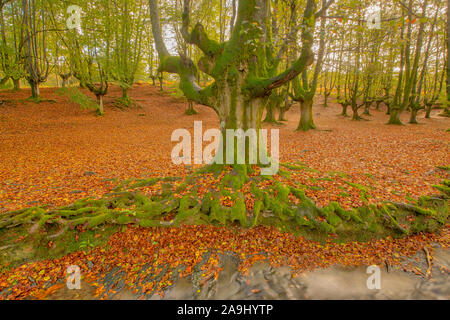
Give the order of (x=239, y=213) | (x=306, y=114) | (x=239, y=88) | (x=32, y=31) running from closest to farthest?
(x=239, y=213) < (x=239, y=88) < (x=32, y=31) < (x=306, y=114)

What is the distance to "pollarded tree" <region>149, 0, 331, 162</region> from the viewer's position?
196 inches

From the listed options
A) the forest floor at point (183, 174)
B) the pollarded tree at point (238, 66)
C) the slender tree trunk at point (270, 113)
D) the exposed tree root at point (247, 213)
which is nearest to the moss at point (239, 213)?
the exposed tree root at point (247, 213)

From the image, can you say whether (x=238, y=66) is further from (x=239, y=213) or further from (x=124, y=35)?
(x=124, y=35)

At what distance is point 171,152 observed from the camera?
10180 mm

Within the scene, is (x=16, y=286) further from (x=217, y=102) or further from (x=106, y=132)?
(x=106, y=132)

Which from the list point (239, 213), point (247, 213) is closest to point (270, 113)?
point (247, 213)

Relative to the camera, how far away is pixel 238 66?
17.1 feet

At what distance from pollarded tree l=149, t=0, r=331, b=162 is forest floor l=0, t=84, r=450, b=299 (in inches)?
106

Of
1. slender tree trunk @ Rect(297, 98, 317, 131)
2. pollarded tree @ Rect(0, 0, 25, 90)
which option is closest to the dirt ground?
slender tree trunk @ Rect(297, 98, 317, 131)

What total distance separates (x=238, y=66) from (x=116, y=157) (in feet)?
23.0

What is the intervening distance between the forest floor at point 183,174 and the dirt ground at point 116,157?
40 millimetres

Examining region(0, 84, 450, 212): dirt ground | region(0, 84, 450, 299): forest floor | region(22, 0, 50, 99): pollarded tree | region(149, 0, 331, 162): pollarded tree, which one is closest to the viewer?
region(0, 84, 450, 299): forest floor

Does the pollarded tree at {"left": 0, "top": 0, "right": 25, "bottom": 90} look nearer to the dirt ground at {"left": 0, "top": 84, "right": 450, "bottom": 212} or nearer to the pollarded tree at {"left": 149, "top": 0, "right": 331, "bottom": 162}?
the dirt ground at {"left": 0, "top": 84, "right": 450, "bottom": 212}

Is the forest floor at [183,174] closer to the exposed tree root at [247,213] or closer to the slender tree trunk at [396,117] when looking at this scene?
the exposed tree root at [247,213]
